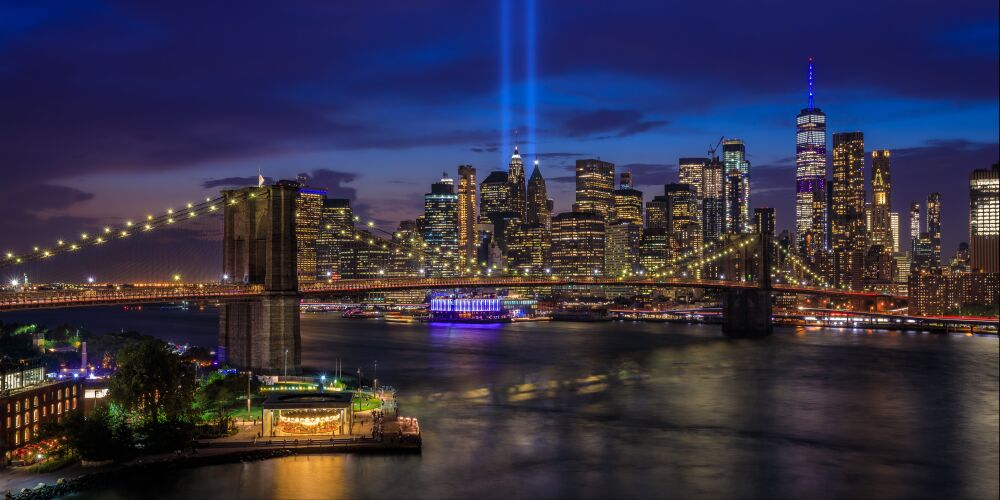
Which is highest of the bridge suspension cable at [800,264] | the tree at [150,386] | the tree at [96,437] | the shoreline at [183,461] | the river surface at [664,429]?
the bridge suspension cable at [800,264]

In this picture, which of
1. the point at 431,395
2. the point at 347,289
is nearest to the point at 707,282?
the point at 347,289

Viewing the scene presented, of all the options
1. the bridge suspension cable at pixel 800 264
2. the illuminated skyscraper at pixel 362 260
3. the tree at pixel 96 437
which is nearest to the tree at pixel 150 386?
the tree at pixel 96 437

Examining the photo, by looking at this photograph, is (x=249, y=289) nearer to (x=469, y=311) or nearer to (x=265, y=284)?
(x=265, y=284)

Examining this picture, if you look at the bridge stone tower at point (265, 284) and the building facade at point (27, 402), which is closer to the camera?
the building facade at point (27, 402)

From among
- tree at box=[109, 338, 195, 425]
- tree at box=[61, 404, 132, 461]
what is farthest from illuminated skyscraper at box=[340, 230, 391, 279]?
tree at box=[61, 404, 132, 461]

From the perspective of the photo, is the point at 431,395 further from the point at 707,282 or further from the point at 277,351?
the point at 707,282

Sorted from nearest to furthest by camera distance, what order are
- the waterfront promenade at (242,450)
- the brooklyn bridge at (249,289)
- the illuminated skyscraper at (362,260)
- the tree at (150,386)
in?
1. the waterfront promenade at (242,450)
2. the tree at (150,386)
3. the brooklyn bridge at (249,289)
4. the illuminated skyscraper at (362,260)

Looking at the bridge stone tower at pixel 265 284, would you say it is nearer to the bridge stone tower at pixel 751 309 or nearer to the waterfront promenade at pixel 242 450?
the waterfront promenade at pixel 242 450
